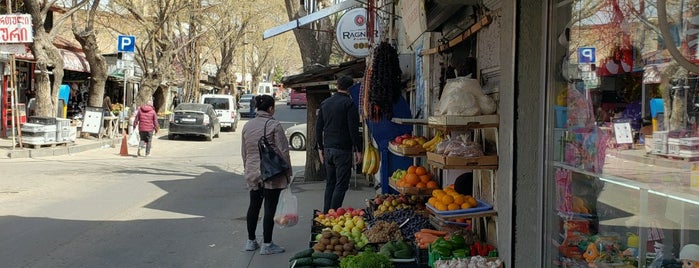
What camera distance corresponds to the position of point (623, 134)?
3.45m

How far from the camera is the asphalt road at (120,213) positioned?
7.18 metres

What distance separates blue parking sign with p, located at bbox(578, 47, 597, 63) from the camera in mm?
3842

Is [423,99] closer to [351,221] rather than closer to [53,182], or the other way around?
[351,221]

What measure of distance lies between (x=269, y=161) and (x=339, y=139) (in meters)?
1.56

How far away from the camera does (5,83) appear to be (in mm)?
23406

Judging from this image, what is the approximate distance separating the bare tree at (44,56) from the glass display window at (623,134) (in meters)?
18.9

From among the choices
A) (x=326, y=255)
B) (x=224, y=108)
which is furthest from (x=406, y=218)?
(x=224, y=108)

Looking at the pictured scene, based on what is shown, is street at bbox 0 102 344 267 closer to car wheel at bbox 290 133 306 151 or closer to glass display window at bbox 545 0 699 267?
glass display window at bbox 545 0 699 267

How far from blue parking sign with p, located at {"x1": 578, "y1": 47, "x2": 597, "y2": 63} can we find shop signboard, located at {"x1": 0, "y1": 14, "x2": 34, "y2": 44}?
1692 cm

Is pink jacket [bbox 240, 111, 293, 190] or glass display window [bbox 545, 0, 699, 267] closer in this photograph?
glass display window [bbox 545, 0, 699, 267]

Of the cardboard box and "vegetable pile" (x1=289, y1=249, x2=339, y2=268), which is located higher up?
the cardboard box

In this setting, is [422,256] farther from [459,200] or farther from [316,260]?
[316,260]

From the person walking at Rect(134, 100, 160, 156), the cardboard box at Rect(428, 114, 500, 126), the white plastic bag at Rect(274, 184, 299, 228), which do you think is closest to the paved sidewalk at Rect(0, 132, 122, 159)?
the person walking at Rect(134, 100, 160, 156)

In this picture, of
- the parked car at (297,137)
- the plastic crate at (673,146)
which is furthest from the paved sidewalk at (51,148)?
the plastic crate at (673,146)
